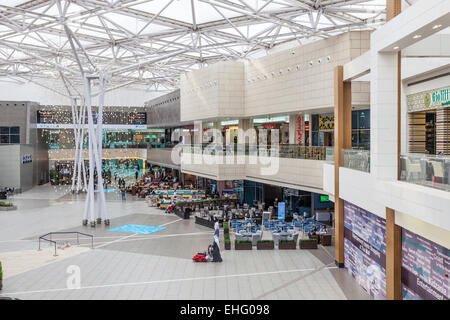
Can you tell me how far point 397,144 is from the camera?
34.0ft

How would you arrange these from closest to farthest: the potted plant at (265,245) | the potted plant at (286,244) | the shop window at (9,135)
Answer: the potted plant at (265,245)
the potted plant at (286,244)
the shop window at (9,135)

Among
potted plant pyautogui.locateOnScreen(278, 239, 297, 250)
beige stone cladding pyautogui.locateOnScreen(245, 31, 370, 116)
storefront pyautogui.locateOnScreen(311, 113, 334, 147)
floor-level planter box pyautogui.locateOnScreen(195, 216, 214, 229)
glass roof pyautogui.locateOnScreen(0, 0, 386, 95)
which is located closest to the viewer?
potted plant pyautogui.locateOnScreen(278, 239, 297, 250)

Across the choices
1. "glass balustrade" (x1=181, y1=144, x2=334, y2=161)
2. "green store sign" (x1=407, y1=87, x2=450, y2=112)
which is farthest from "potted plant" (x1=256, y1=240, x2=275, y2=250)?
"green store sign" (x1=407, y1=87, x2=450, y2=112)

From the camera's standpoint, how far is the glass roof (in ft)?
81.6

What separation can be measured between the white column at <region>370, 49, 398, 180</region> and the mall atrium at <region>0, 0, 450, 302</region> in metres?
0.03

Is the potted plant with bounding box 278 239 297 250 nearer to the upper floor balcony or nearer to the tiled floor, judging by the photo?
the tiled floor

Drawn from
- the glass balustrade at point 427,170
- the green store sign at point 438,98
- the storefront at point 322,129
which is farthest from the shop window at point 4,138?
the glass balustrade at point 427,170

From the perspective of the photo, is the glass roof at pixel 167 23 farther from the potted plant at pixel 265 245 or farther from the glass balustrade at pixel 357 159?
the glass balustrade at pixel 357 159

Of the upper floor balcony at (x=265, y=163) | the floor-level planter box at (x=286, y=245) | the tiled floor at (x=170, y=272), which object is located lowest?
the tiled floor at (x=170, y=272)

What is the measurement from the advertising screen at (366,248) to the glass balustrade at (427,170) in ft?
7.76

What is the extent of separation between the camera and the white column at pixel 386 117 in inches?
406

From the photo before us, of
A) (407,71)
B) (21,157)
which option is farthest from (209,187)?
(407,71)

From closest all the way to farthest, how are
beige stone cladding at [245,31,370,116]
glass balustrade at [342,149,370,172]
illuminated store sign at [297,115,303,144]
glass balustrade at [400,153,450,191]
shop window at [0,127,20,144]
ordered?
glass balustrade at [400,153,450,191] < glass balustrade at [342,149,370,172] < beige stone cladding at [245,31,370,116] < illuminated store sign at [297,115,303,144] < shop window at [0,127,20,144]

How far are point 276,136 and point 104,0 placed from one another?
14.7 m
